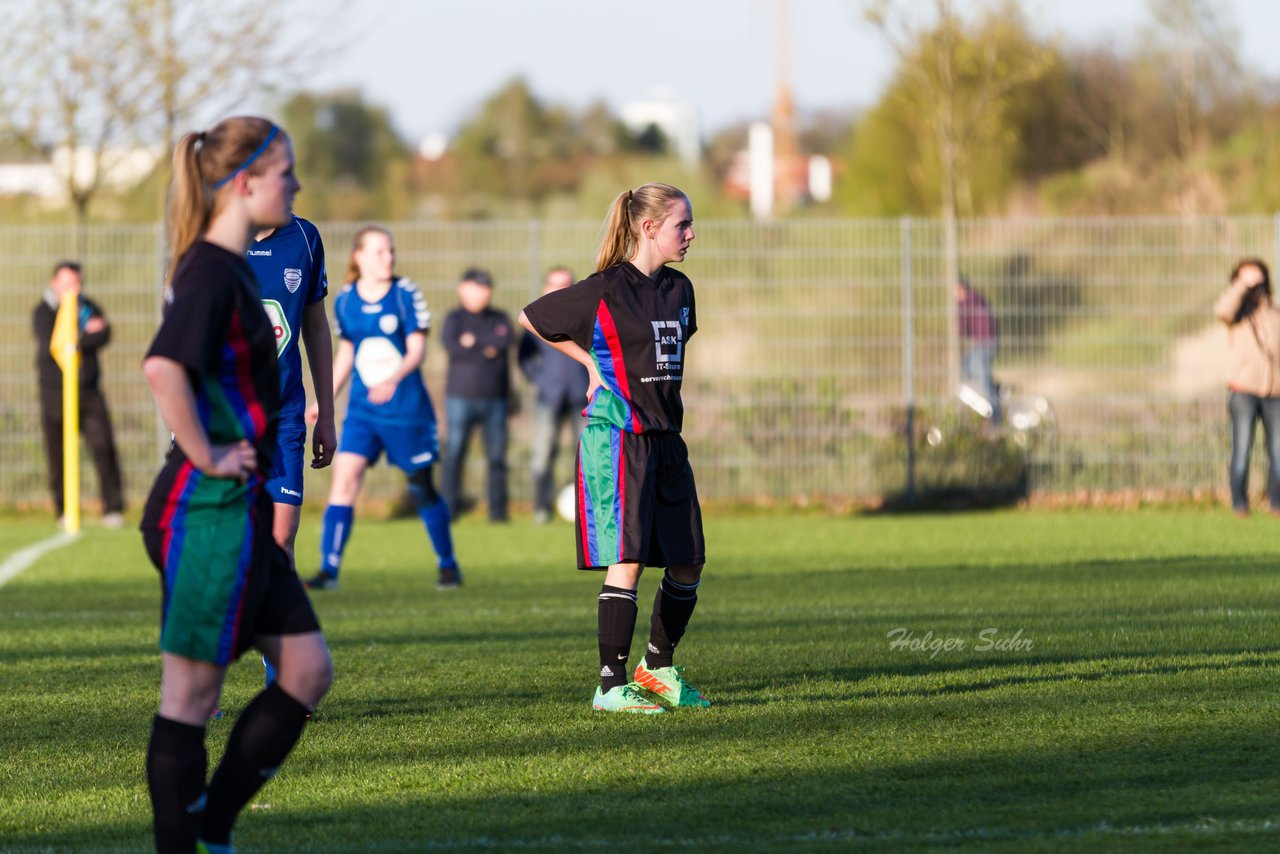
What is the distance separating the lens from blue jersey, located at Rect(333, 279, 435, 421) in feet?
34.5

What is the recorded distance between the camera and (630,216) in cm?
665

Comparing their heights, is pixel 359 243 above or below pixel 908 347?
above

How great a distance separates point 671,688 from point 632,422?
96cm

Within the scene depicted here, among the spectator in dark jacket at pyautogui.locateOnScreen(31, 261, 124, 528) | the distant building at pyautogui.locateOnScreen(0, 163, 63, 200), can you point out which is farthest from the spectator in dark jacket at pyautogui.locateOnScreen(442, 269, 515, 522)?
the distant building at pyautogui.locateOnScreen(0, 163, 63, 200)

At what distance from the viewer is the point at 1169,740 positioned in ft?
18.7

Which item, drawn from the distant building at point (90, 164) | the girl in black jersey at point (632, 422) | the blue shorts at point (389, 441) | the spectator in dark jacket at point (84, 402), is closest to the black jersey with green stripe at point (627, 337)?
the girl in black jersey at point (632, 422)

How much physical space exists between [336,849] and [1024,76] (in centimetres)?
1680

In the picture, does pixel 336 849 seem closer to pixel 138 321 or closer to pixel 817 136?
pixel 138 321

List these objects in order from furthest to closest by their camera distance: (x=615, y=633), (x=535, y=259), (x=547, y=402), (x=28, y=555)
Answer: (x=535, y=259)
(x=547, y=402)
(x=28, y=555)
(x=615, y=633)

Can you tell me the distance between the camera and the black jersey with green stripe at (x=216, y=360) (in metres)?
4.00

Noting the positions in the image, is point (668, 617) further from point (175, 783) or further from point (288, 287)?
point (175, 783)

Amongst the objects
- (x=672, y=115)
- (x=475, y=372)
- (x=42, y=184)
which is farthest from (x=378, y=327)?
(x=672, y=115)

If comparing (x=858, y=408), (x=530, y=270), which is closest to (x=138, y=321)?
(x=530, y=270)

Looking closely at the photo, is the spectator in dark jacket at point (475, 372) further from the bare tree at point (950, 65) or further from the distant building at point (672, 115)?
the distant building at point (672, 115)
